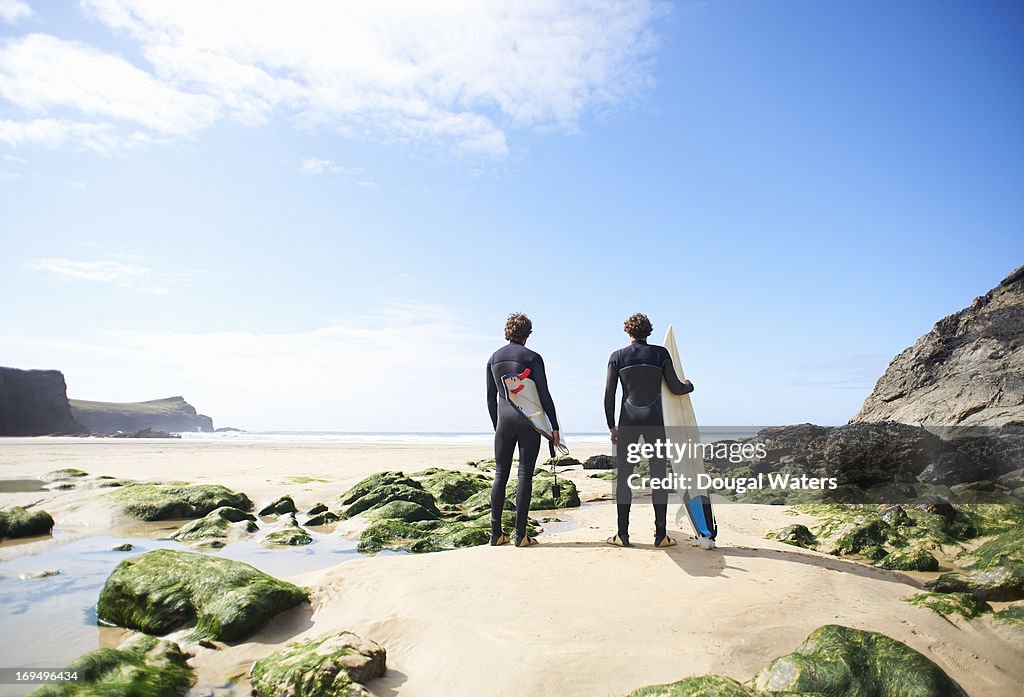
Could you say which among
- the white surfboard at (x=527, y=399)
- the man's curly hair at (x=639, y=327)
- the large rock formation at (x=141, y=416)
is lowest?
the large rock formation at (x=141, y=416)

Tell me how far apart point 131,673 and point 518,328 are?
16.6ft

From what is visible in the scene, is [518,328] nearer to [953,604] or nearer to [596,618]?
[596,618]

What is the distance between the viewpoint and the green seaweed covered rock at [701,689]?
2.90 m

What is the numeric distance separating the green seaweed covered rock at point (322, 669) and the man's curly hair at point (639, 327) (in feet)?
14.6

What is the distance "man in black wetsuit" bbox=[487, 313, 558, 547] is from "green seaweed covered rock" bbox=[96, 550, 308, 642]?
2.51 metres

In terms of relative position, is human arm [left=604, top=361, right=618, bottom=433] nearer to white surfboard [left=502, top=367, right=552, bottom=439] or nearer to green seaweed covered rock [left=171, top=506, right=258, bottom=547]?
white surfboard [left=502, top=367, right=552, bottom=439]

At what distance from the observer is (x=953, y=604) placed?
181 inches

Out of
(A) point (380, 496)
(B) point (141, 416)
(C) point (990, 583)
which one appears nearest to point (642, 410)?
(C) point (990, 583)

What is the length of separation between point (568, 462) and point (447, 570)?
18.4 meters

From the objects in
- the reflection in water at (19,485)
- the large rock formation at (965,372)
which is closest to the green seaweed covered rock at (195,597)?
the reflection in water at (19,485)

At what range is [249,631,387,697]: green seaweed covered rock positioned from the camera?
339 cm

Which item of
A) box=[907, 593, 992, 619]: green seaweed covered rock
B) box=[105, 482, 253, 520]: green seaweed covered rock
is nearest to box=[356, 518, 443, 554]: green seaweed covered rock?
box=[105, 482, 253, 520]: green seaweed covered rock

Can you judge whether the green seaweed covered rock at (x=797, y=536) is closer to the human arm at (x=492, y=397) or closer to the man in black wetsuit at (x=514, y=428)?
the man in black wetsuit at (x=514, y=428)

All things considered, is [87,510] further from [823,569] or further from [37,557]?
[823,569]
